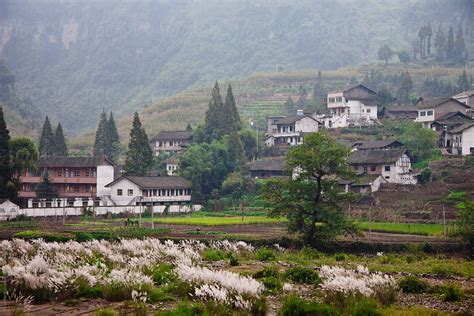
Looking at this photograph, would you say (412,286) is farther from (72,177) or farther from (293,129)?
(293,129)

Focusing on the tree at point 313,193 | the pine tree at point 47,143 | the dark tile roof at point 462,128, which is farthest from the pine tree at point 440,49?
the tree at point 313,193

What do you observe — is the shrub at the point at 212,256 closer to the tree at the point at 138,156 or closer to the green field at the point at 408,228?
the green field at the point at 408,228

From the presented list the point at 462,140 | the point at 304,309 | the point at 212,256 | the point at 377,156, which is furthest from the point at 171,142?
the point at 304,309

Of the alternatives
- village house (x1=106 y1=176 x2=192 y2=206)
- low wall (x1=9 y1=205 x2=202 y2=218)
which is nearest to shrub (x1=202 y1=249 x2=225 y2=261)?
low wall (x1=9 y1=205 x2=202 y2=218)

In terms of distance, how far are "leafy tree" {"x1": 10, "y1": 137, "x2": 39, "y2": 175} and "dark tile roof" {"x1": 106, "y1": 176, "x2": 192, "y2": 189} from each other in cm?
864

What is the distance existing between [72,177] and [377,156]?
34225 mm

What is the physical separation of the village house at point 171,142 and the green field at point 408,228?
46.5m

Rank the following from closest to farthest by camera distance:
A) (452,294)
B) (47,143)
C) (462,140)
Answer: (452,294), (462,140), (47,143)

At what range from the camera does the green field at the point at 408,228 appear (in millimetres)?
48562

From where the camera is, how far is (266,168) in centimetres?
7819

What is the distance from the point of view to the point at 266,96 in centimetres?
14862

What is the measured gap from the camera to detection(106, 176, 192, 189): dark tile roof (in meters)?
70.3

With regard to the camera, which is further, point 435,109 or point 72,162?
point 435,109

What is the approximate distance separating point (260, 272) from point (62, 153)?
6758cm
